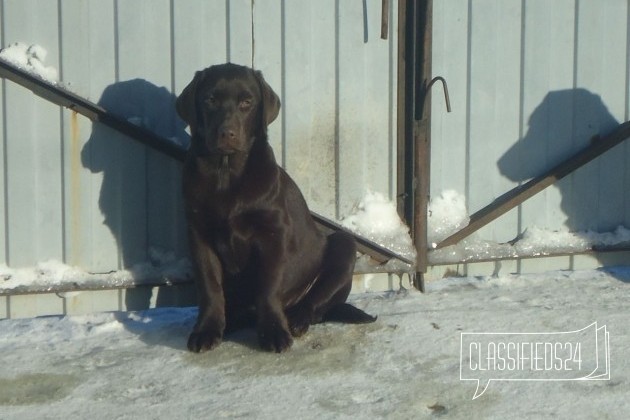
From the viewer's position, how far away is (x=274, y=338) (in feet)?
15.5

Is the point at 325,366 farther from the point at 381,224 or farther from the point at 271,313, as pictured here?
the point at 381,224

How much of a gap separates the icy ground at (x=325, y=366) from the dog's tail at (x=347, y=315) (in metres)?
0.06

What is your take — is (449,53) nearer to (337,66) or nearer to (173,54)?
(337,66)

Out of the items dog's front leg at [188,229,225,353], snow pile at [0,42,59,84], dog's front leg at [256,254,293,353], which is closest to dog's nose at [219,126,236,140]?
dog's front leg at [188,229,225,353]

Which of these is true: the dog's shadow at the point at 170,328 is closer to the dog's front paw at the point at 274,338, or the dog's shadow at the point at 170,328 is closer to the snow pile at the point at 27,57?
the dog's front paw at the point at 274,338

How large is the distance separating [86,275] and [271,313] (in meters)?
1.16

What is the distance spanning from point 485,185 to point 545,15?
0.95 meters

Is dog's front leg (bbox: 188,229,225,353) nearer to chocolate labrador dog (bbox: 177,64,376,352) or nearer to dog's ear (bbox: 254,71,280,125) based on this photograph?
chocolate labrador dog (bbox: 177,64,376,352)

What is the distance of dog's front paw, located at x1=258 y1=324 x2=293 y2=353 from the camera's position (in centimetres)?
470

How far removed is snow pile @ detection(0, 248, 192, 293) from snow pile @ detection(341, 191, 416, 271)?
2.97 feet

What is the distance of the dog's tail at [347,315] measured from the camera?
5125 millimetres

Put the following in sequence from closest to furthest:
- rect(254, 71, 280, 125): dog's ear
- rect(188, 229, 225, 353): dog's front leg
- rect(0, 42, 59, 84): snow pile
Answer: rect(188, 229, 225, 353): dog's front leg
rect(254, 71, 280, 125): dog's ear
rect(0, 42, 59, 84): snow pile

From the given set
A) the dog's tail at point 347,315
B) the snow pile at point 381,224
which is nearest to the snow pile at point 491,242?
the snow pile at point 381,224

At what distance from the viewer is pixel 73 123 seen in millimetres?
5434
